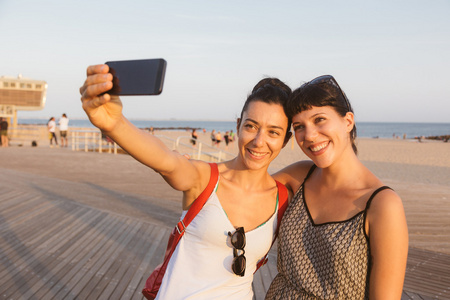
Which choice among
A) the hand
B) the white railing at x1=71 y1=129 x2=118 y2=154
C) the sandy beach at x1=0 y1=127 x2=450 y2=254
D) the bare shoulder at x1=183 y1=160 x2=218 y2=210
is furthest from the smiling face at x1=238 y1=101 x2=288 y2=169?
the white railing at x1=71 y1=129 x2=118 y2=154

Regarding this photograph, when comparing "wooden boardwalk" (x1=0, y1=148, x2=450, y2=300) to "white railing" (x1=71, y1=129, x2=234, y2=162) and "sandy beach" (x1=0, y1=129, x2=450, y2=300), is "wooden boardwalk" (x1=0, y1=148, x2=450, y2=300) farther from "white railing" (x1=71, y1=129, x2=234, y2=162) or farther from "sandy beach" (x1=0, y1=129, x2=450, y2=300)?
"white railing" (x1=71, y1=129, x2=234, y2=162)

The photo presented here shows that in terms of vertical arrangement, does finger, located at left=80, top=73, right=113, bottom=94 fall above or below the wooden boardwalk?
above

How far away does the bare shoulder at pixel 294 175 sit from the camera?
2.31 meters

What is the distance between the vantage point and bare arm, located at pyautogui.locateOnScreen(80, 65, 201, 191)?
120cm

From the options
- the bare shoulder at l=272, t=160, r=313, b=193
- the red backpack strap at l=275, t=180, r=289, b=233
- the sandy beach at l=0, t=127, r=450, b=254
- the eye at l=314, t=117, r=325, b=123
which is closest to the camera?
the eye at l=314, t=117, r=325, b=123

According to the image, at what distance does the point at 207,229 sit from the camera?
1867 millimetres

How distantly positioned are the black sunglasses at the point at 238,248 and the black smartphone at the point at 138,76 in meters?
0.97

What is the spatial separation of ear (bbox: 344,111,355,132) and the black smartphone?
46.3 inches

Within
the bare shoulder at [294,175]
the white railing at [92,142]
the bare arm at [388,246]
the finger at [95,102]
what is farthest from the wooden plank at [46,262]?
the white railing at [92,142]

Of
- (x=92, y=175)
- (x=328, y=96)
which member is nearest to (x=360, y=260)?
(x=328, y=96)

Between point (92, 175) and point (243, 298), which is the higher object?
point (243, 298)

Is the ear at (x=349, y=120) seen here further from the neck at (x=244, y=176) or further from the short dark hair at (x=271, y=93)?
the neck at (x=244, y=176)

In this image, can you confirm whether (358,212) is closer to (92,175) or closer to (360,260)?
(360,260)

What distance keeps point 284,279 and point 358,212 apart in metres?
0.58
